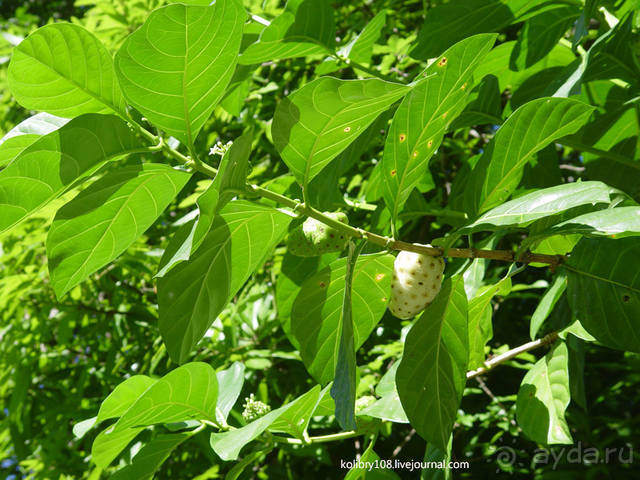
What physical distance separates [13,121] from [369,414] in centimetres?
262

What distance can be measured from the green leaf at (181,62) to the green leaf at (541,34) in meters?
0.91

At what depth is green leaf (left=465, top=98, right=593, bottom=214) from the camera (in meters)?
0.99

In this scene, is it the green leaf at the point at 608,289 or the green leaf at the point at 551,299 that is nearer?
the green leaf at the point at 608,289

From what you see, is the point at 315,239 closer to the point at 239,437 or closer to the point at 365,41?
the point at 239,437

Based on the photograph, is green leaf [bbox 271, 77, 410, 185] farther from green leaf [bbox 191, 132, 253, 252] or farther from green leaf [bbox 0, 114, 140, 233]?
green leaf [bbox 0, 114, 140, 233]

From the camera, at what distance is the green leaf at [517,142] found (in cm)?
99

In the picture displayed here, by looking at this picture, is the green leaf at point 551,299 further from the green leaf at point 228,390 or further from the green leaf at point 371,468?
the green leaf at point 228,390

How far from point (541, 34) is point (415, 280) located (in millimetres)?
812

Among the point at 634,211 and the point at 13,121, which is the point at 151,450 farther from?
the point at 13,121

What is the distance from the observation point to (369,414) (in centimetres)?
132

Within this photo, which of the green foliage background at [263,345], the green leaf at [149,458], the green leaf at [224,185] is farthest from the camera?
the green foliage background at [263,345]

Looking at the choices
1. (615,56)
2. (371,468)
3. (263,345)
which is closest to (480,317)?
(371,468)

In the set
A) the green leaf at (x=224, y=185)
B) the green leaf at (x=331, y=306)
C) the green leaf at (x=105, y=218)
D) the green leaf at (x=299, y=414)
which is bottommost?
the green leaf at (x=299, y=414)

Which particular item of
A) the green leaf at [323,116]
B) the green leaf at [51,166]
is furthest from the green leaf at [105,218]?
the green leaf at [323,116]
